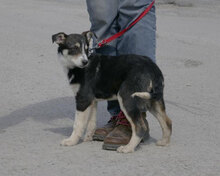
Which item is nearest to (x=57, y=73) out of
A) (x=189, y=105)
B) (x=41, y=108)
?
(x=41, y=108)

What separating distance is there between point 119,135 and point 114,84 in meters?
0.48

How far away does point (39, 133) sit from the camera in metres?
5.06

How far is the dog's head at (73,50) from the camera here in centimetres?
464

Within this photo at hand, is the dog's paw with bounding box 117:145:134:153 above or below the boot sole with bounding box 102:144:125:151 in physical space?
above

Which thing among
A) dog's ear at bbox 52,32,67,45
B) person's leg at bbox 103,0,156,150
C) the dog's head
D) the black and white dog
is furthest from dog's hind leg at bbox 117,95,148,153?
dog's ear at bbox 52,32,67,45

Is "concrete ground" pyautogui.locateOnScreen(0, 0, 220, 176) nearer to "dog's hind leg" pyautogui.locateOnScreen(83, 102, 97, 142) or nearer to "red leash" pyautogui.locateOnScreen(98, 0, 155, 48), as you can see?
"dog's hind leg" pyautogui.locateOnScreen(83, 102, 97, 142)

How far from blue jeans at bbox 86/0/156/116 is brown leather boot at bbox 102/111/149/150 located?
0.66 m

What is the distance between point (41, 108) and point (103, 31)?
1.52 metres

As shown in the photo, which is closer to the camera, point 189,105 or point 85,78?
point 85,78

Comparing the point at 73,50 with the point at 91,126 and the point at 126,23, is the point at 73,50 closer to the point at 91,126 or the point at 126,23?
the point at 126,23

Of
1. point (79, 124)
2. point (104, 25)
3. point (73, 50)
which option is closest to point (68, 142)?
point (79, 124)

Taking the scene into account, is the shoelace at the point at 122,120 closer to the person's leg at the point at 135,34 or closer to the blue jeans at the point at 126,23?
the person's leg at the point at 135,34

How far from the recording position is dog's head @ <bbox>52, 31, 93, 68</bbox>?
15.2ft

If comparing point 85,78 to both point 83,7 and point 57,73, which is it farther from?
point 83,7
